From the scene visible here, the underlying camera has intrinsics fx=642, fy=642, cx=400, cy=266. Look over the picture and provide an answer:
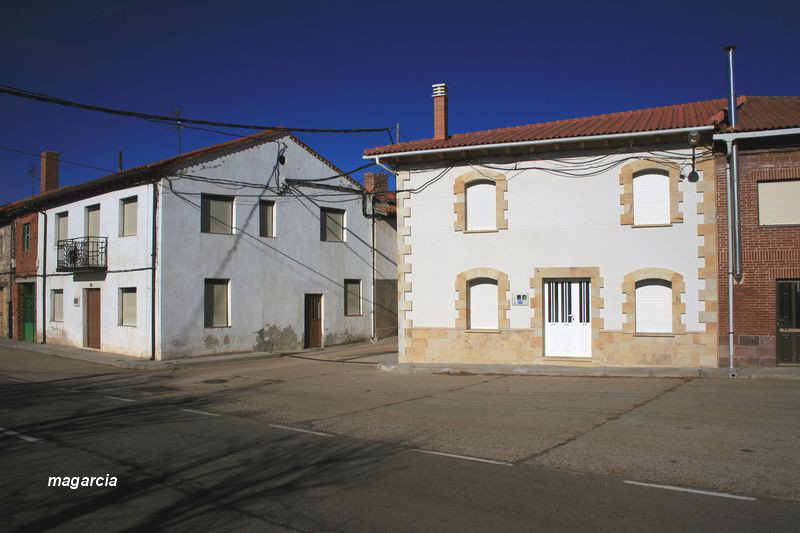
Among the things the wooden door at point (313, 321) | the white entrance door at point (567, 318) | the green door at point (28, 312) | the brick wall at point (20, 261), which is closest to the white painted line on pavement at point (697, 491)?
the white entrance door at point (567, 318)

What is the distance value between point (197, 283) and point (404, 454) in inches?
587

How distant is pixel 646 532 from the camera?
4.93 m

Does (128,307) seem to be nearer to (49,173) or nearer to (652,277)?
(49,173)

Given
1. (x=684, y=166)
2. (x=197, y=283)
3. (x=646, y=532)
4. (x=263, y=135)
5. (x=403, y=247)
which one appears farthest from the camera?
(x=263, y=135)

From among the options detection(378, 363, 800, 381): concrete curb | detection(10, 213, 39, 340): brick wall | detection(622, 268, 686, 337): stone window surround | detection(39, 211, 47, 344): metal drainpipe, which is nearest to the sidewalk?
detection(39, 211, 47, 344): metal drainpipe

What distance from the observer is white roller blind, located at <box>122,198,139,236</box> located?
21.5 metres

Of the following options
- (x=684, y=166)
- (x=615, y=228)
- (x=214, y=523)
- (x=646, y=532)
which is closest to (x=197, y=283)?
(x=615, y=228)

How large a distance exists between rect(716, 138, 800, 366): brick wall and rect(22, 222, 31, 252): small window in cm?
2755

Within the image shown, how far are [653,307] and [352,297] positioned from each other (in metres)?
13.4

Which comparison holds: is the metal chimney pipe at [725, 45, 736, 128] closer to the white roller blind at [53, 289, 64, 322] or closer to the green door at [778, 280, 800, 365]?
the green door at [778, 280, 800, 365]

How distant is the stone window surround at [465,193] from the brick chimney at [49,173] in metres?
21.9

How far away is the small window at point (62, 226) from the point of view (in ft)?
84.3

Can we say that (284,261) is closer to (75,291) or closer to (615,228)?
(75,291)

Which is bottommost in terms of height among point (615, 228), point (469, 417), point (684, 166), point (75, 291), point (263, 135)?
point (469, 417)
